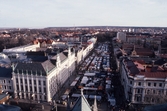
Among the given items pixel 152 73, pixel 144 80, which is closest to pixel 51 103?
pixel 144 80

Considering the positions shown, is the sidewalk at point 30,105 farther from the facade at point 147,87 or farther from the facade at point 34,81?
the facade at point 147,87

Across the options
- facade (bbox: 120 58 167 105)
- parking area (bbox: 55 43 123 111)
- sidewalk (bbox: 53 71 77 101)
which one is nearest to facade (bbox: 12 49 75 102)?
sidewalk (bbox: 53 71 77 101)

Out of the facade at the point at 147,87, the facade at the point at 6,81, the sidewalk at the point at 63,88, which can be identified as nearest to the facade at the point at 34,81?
the sidewalk at the point at 63,88

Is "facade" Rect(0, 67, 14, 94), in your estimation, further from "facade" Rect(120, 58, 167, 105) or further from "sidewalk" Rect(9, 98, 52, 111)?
"facade" Rect(120, 58, 167, 105)

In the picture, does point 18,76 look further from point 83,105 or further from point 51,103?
point 83,105

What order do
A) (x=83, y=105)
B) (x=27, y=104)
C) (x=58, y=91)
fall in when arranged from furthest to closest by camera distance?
(x=58, y=91), (x=27, y=104), (x=83, y=105)

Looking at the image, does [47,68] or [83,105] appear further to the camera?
[47,68]


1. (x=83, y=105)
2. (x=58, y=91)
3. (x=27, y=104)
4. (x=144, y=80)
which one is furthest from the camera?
(x=58, y=91)

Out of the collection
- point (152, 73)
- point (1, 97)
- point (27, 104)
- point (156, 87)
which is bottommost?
point (27, 104)

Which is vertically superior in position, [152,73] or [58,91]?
[152,73]

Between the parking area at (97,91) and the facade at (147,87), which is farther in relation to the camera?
the parking area at (97,91)

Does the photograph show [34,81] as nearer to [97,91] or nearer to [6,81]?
[6,81]
